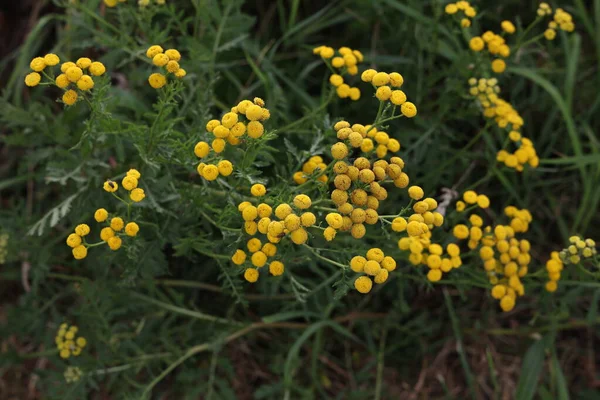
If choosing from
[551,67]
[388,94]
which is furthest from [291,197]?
[551,67]

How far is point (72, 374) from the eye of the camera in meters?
2.82

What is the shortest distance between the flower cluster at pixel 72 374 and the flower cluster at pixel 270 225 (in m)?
1.13

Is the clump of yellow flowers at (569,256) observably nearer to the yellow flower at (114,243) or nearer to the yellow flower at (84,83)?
the yellow flower at (114,243)

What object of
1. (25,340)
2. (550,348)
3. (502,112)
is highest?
(502,112)

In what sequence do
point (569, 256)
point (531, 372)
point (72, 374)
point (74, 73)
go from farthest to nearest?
point (531, 372) → point (72, 374) → point (569, 256) → point (74, 73)

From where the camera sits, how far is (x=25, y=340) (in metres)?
3.62

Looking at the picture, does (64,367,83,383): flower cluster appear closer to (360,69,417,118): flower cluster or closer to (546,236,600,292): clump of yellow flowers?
(360,69,417,118): flower cluster

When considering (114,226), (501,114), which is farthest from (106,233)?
(501,114)

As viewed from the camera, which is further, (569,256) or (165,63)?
(569,256)

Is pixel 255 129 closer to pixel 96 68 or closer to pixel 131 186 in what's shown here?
pixel 131 186

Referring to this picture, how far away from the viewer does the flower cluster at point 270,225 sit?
1.92 m

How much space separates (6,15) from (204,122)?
267 cm

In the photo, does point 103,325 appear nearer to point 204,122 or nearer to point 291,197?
point 204,122

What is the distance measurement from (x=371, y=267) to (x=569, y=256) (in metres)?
1.13
